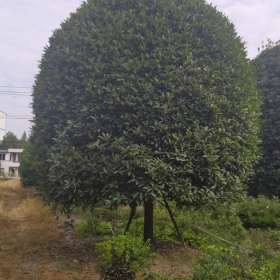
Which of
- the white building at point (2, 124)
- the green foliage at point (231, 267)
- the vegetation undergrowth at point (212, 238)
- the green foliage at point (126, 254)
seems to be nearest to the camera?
the green foliage at point (231, 267)

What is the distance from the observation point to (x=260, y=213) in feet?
29.1

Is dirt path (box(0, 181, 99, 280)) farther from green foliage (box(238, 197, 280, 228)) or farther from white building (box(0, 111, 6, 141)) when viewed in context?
Result: white building (box(0, 111, 6, 141))

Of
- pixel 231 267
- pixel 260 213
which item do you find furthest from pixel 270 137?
pixel 231 267

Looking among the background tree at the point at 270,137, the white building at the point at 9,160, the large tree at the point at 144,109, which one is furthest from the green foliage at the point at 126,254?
the white building at the point at 9,160

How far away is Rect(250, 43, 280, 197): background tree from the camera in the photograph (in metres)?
9.80

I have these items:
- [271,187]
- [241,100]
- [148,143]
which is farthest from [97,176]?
[271,187]

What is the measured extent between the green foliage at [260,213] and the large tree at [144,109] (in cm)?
258

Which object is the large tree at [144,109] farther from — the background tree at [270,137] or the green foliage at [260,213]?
the background tree at [270,137]

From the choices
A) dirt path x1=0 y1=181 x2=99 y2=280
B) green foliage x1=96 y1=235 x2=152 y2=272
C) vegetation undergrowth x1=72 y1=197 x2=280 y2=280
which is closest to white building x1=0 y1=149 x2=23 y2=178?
dirt path x1=0 y1=181 x2=99 y2=280

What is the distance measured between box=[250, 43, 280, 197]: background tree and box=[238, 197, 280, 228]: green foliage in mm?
926

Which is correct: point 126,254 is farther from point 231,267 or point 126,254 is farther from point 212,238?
point 212,238

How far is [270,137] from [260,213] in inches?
73.9

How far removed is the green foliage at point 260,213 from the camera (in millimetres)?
8727

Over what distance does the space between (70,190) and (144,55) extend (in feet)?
7.00
